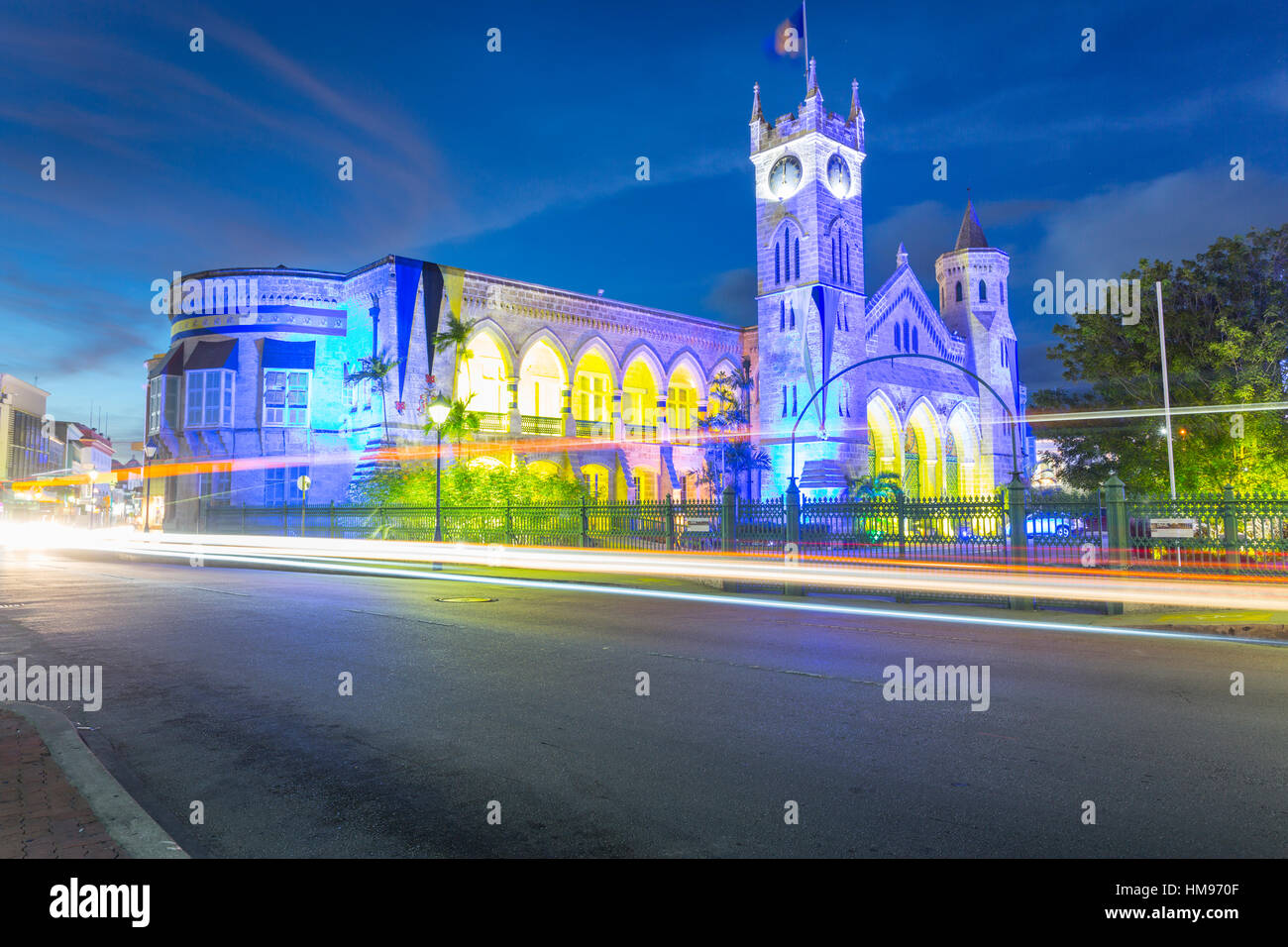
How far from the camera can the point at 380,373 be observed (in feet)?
117

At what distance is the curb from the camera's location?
147 inches

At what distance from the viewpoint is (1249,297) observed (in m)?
22.6

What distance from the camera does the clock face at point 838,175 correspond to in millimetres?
41656

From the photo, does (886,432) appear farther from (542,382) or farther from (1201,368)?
(1201,368)

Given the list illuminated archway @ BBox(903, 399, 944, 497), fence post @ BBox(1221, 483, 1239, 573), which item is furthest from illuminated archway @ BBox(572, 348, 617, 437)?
fence post @ BBox(1221, 483, 1239, 573)

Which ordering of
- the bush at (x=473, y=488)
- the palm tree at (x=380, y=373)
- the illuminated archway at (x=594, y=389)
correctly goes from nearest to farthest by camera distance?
the bush at (x=473, y=488) → the palm tree at (x=380, y=373) → the illuminated archway at (x=594, y=389)

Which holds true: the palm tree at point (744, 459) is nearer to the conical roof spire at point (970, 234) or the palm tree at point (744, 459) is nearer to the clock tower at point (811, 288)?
the clock tower at point (811, 288)

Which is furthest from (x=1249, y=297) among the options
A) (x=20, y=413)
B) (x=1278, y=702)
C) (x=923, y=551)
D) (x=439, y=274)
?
(x=20, y=413)

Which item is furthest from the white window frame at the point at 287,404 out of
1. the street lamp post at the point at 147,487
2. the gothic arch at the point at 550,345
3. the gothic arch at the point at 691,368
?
the gothic arch at the point at 691,368

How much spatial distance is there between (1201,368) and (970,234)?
125ft

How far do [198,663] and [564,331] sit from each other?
3469 centimetres

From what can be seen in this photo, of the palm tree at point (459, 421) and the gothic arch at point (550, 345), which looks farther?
the gothic arch at point (550, 345)

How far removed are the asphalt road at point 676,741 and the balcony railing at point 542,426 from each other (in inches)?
1175
